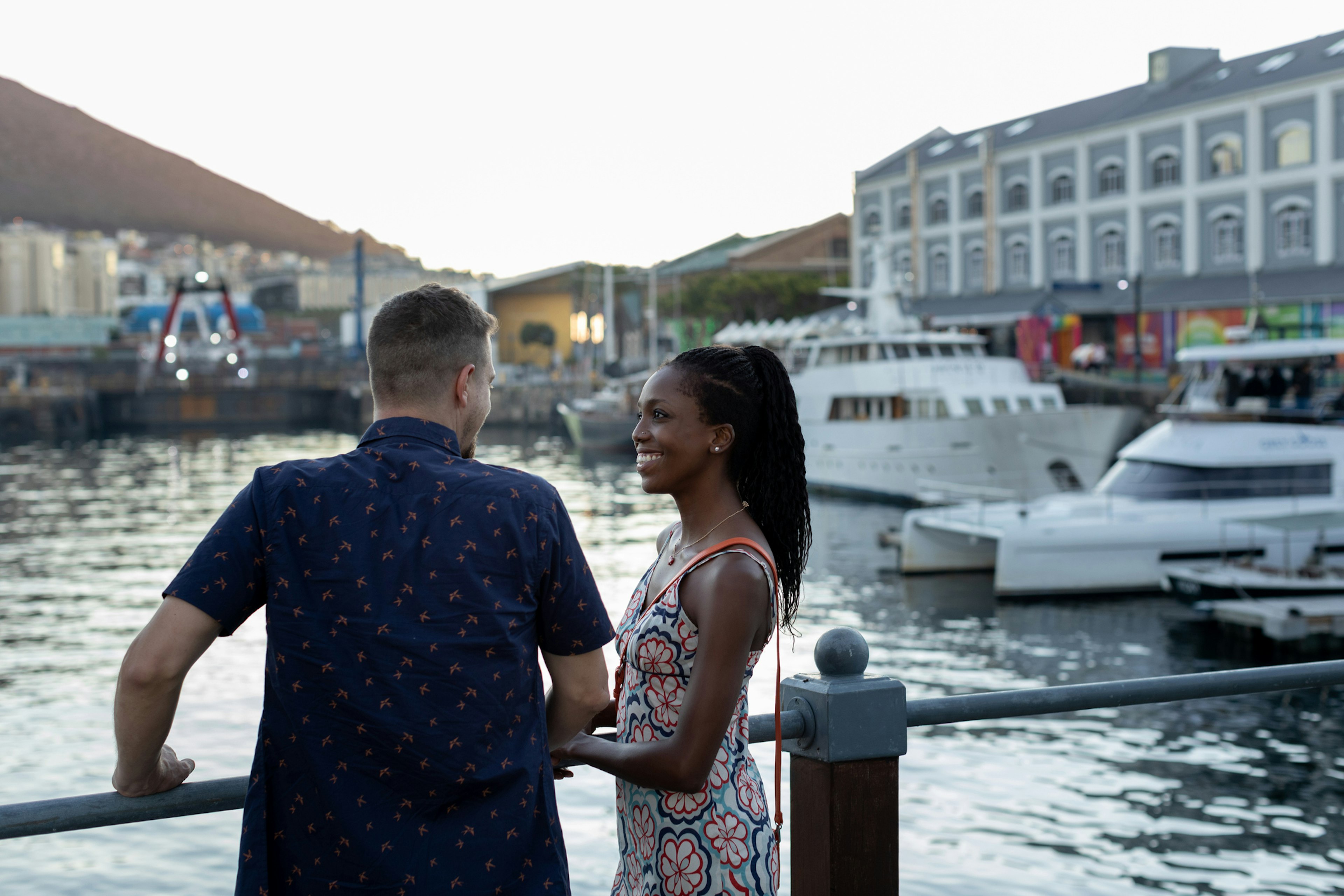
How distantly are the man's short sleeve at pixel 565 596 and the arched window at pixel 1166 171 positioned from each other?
4852cm

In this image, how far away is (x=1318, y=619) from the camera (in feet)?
50.8

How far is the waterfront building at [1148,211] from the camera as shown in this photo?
136 feet

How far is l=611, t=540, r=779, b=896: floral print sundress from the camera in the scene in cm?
229

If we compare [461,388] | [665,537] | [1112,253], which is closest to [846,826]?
[665,537]

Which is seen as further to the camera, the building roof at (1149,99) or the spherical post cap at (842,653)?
the building roof at (1149,99)

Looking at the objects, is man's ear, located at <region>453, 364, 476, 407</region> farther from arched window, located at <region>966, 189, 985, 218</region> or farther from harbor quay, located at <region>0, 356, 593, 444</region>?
harbor quay, located at <region>0, 356, 593, 444</region>

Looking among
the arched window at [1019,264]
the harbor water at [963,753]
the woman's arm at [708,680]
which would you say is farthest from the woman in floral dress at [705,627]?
the arched window at [1019,264]

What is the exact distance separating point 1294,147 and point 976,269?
14.4 metres

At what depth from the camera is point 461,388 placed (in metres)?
2.19

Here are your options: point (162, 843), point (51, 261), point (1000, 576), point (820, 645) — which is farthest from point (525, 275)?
point (820, 645)

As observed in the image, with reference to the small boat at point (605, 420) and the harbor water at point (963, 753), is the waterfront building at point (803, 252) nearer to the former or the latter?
the small boat at point (605, 420)

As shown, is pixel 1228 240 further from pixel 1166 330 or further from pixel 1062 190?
pixel 1062 190

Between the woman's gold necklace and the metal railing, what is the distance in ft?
1.10

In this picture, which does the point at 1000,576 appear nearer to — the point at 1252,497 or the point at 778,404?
the point at 1252,497
